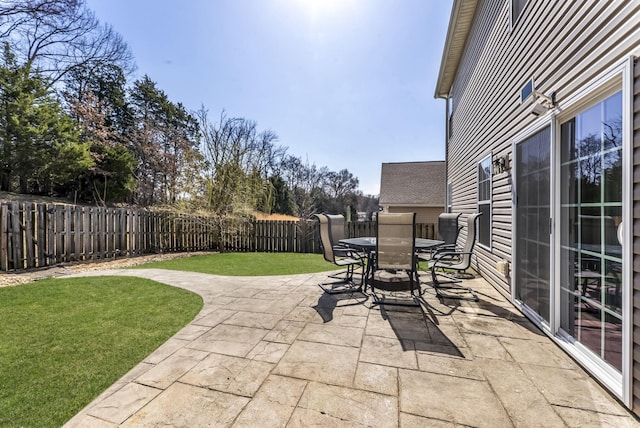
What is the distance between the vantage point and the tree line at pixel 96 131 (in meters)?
9.94

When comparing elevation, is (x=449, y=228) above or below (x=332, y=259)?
above

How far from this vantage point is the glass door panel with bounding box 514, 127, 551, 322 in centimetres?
271

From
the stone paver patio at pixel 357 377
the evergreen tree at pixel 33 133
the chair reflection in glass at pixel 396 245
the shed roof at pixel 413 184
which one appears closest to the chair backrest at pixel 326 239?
the chair reflection in glass at pixel 396 245

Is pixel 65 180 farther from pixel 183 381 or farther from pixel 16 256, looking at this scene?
pixel 183 381

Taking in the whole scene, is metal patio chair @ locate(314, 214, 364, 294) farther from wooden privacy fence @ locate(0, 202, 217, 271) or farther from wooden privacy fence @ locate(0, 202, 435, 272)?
wooden privacy fence @ locate(0, 202, 217, 271)

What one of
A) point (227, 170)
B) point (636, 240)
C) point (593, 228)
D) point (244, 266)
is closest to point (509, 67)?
point (593, 228)

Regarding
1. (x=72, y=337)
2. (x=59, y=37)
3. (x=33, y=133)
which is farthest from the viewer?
(x=59, y=37)

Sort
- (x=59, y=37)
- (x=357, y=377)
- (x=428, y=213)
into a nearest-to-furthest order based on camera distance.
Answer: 1. (x=357, y=377)
2. (x=59, y=37)
3. (x=428, y=213)

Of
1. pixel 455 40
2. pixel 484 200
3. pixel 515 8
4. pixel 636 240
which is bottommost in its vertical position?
pixel 636 240

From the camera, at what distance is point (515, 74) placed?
11.7 feet

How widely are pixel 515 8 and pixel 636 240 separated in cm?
360

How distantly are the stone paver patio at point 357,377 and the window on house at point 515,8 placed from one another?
A: 3.69 metres

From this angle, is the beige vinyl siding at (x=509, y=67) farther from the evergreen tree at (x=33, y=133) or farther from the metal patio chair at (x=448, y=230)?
the evergreen tree at (x=33, y=133)

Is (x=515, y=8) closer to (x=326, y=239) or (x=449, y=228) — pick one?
(x=449, y=228)
